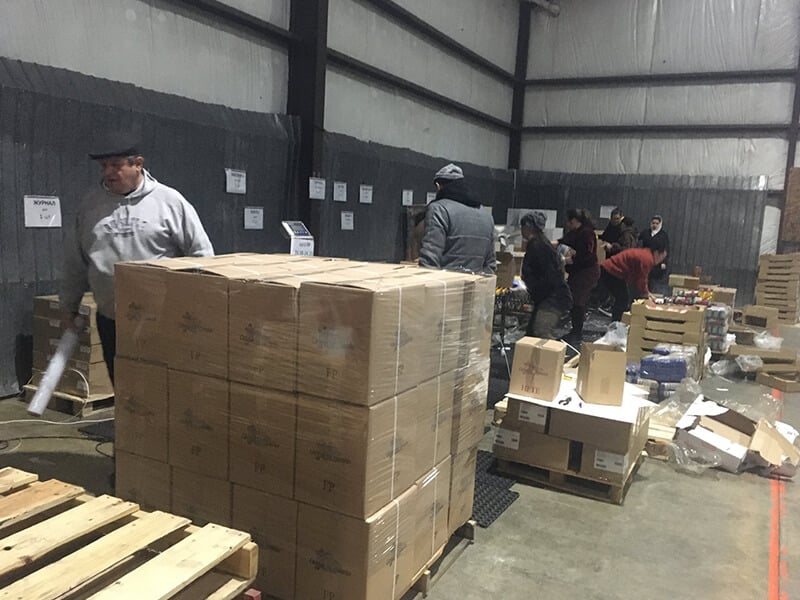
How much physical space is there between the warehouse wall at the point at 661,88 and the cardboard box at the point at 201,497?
11.7m

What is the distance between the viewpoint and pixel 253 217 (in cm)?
675

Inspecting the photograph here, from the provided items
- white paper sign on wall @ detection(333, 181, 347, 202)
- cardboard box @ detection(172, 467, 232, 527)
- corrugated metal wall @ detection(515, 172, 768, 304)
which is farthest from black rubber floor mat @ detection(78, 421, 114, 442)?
corrugated metal wall @ detection(515, 172, 768, 304)

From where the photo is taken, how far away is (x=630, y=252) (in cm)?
729

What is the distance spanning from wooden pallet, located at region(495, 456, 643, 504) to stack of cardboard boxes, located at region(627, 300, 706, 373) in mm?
2576

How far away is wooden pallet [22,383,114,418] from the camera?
4523mm

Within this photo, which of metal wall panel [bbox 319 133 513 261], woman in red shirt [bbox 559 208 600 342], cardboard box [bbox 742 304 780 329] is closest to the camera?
woman in red shirt [bbox 559 208 600 342]

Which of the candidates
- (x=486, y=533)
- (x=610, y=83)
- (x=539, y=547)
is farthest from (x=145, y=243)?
(x=610, y=83)

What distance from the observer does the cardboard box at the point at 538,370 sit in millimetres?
3943

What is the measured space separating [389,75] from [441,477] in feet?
23.9

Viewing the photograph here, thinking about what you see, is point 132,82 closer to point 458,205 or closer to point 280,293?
point 458,205

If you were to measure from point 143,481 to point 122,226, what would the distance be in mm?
1226

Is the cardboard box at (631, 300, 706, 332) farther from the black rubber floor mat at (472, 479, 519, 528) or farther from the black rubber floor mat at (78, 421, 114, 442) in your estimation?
the black rubber floor mat at (78, 421, 114, 442)

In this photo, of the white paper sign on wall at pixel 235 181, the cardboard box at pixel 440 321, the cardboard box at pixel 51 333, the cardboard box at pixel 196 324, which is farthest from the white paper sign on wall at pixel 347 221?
the cardboard box at pixel 196 324

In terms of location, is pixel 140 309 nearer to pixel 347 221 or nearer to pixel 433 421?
pixel 433 421
